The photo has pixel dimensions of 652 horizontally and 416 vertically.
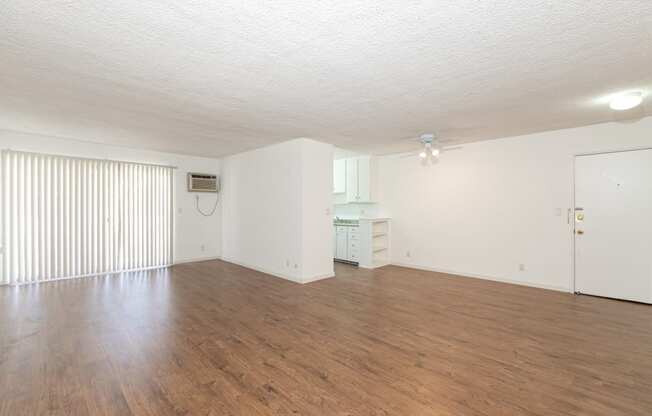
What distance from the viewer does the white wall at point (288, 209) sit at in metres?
5.14

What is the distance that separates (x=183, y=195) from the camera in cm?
672

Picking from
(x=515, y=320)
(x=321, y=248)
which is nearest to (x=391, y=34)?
(x=515, y=320)

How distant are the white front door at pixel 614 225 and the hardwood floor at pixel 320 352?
36 centimetres

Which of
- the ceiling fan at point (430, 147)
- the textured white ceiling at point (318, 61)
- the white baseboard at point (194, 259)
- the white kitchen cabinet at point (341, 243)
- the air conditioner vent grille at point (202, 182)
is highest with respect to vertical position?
the textured white ceiling at point (318, 61)

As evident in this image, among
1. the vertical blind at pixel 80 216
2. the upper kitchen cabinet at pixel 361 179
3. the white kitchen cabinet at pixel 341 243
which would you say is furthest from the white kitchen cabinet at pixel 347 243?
the vertical blind at pixel 80 216

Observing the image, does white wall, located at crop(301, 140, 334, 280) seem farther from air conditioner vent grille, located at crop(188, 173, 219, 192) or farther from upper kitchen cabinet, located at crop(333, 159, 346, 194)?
air conditioner vent grille, located at crop(188, 173, 219, 192)

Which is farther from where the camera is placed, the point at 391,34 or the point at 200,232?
the point at 200,232

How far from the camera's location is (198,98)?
322 cm

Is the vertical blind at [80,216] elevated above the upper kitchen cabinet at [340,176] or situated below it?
below

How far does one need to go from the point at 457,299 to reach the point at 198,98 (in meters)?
4.27

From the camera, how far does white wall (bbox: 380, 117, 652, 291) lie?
4.60 meters

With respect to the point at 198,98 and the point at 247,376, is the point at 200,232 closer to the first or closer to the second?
the point at 198,98

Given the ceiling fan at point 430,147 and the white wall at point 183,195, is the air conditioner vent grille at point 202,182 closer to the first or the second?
the white wall at point 183,195

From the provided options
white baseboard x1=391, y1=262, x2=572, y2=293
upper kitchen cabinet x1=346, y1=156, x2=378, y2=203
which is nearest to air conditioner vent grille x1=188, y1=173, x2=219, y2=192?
upper kitchen cabinet x1=346, y1=156, x2=378, y2=203
